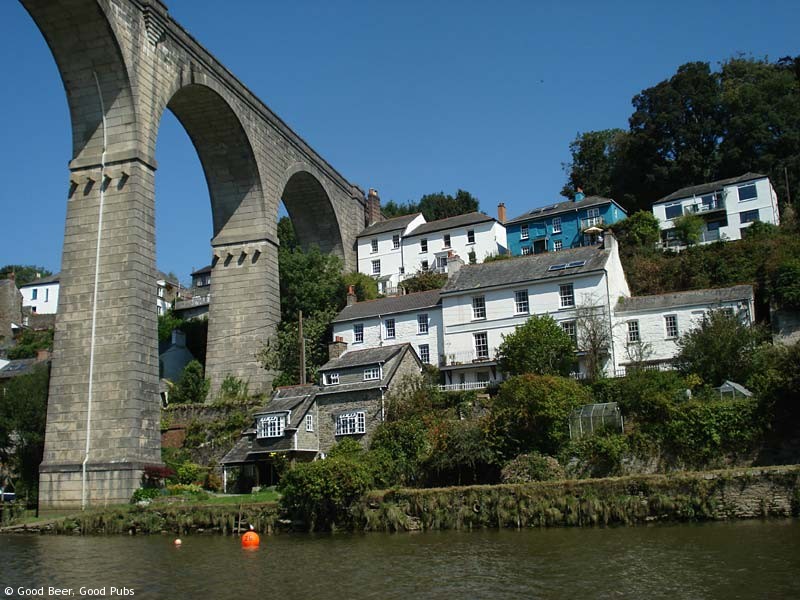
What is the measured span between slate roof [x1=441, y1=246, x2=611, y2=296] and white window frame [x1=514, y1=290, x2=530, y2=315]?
538mm

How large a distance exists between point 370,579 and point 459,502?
7.94m

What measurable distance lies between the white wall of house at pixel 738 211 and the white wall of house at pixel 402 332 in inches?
726

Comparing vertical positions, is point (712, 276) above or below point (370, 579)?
above

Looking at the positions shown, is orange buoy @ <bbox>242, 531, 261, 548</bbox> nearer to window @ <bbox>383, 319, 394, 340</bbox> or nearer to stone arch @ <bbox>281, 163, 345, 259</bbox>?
window @ <bbox>383, 319, 394, 340</bbox>

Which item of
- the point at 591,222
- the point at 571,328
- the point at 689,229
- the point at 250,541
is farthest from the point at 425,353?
the point at 591,222

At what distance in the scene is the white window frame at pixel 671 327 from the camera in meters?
33.6

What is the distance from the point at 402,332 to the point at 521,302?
6.03m

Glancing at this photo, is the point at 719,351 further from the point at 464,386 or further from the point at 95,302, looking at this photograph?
the point at 95,302

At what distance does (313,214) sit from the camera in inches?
2181

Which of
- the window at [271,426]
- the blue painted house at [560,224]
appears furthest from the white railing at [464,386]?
the blue painted house at [560,224]

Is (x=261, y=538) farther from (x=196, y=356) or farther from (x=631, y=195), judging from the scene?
(x=631, y=195)

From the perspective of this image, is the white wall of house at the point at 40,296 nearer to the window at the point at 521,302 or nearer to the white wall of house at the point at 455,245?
the white wall of house at the point at 455,245

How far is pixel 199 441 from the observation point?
115 ft

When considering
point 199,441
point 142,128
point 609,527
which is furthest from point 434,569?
point 142,128
